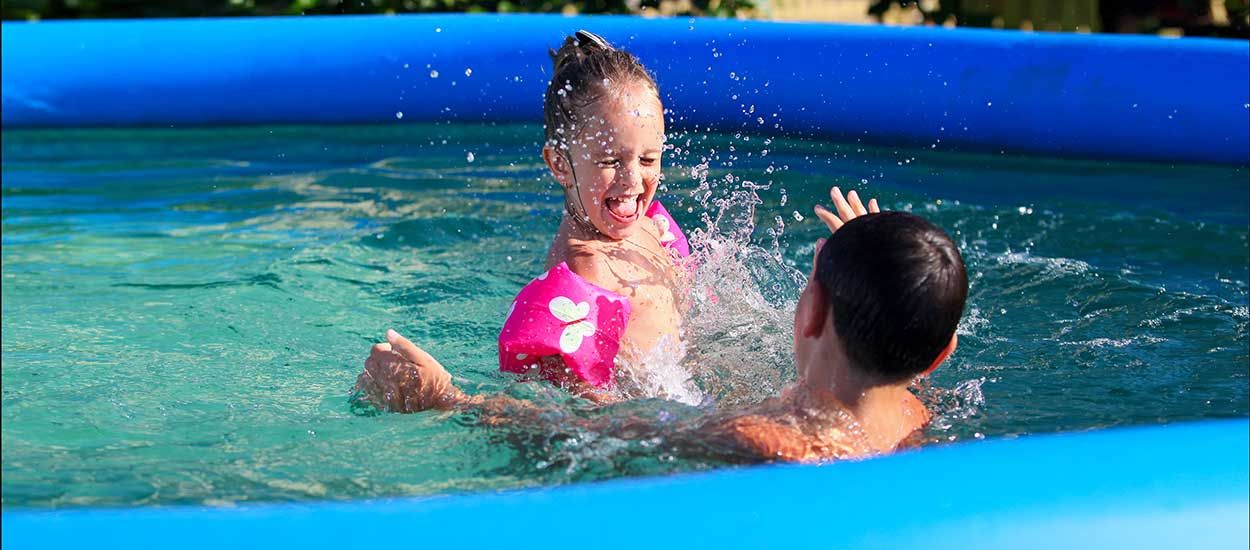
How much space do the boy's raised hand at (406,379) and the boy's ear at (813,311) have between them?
2.21 ft

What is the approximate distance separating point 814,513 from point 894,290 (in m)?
0.45

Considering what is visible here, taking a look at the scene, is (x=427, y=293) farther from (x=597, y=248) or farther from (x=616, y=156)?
(x=616, y=156)

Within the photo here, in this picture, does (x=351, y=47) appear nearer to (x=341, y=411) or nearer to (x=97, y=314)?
(x=97, y=314)

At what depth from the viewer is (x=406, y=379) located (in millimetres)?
A: 2652

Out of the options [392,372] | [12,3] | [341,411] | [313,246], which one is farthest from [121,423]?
[12,3]

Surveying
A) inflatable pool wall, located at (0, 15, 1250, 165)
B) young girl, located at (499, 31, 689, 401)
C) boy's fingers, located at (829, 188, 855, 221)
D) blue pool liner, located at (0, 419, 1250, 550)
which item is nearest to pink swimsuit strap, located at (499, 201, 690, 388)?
young girl, located at (499, 31, 689, 401)

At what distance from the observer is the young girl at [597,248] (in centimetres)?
294

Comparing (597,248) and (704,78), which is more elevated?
(704,78)

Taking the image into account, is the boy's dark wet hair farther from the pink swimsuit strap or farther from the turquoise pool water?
the pink swimsuit strap

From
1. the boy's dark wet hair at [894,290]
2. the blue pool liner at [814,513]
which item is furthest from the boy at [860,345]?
the blue pool liner at [814,513]

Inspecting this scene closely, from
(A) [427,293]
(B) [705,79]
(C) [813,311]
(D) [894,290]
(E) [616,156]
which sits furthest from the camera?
(B) [705,79]

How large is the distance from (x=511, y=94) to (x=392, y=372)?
283 centimetres

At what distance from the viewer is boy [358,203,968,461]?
2.20 m

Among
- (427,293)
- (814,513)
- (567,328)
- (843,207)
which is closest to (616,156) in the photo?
(567,328)
